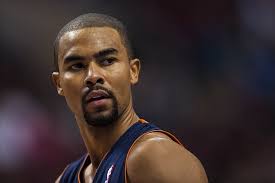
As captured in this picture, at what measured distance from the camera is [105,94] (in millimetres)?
1997

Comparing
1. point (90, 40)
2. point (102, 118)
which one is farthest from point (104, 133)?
point (90, 40)

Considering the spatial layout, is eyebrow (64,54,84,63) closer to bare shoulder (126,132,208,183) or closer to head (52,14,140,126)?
head (52,14,140,126)

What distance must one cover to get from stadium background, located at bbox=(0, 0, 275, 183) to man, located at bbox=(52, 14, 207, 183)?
70.1 inches

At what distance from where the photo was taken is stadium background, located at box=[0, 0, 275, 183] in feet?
12.7

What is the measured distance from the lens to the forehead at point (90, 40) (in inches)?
79.8

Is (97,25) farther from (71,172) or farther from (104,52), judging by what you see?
(71,172)

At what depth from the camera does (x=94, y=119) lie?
2.01 m

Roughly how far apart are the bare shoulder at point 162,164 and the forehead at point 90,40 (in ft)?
1.35

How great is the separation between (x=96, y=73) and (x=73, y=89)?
131mm

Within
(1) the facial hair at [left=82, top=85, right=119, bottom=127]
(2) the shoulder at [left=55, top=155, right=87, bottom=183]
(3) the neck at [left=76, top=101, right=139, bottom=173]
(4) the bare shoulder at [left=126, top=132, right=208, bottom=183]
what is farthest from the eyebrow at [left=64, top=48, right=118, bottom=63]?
(2) the shoulder at [left=55, top=155, right=87, bottom=183]

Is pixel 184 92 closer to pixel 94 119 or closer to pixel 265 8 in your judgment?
pixel 265 8

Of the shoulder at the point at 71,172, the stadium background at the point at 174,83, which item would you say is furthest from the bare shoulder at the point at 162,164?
the stadium background at the point at 174,83

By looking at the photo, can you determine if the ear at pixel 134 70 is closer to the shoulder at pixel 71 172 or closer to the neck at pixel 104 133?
the neck at pixel 104 133

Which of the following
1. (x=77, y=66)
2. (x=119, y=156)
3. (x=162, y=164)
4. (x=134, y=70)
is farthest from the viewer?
(x=134, y=70)
